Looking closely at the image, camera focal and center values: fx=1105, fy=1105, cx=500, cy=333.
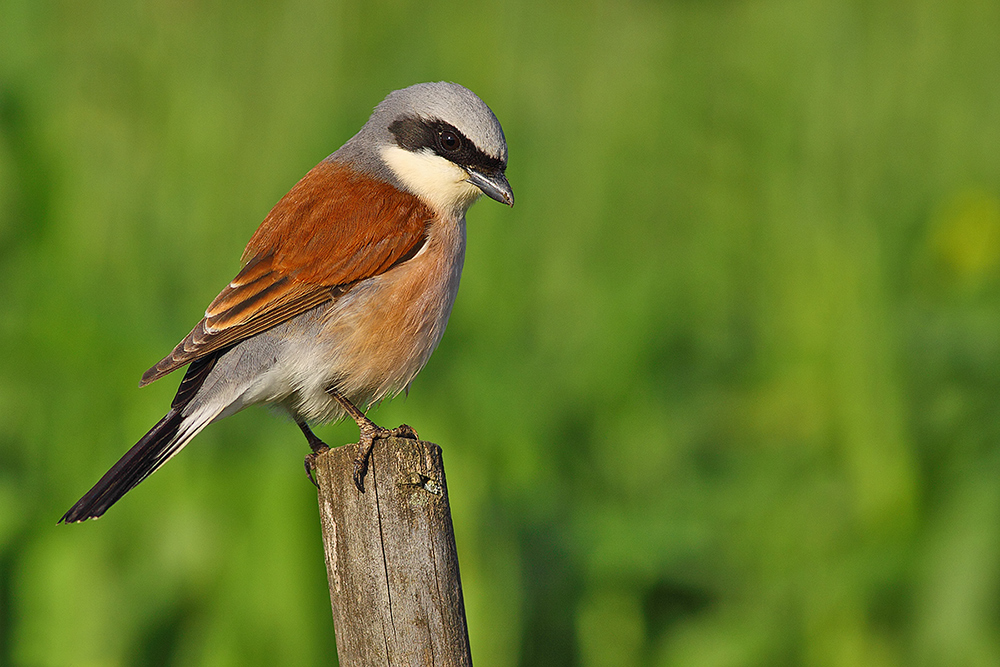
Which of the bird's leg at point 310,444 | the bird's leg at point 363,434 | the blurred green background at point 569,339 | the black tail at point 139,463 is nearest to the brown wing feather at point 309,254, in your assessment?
the black tail at point 139,463

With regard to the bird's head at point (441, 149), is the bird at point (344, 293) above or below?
below

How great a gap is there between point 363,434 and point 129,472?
0.61 m

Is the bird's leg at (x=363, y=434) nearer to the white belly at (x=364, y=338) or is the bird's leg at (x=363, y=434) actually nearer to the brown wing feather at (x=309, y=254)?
the white belly at (x=364, y=338)

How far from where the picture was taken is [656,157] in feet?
23.3

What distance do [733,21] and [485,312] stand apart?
127 inches

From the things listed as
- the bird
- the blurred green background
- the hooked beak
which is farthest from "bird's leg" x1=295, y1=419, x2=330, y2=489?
the hooked beak

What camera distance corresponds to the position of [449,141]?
3537 mm

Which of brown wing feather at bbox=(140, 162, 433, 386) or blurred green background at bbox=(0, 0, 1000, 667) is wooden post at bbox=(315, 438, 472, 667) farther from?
blurred green background at bbox=(0, 0, 1000, 667)

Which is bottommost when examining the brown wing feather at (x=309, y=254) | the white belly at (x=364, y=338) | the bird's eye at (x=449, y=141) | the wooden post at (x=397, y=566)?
the wooden post at (x=397, y=566)

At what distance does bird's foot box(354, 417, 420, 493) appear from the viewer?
2.64 m

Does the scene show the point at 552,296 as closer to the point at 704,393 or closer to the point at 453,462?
the point at 704,393

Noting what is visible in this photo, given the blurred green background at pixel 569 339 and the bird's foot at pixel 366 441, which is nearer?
the bird's foot at pixel 366 441

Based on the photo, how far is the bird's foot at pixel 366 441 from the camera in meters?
2.64

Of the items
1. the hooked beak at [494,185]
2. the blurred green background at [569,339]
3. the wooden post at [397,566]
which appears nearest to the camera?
the wooden post at [397,566]
